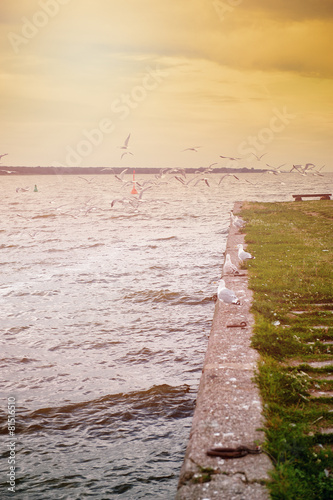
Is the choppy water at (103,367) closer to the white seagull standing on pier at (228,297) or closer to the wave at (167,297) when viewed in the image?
the wave at (167,297)

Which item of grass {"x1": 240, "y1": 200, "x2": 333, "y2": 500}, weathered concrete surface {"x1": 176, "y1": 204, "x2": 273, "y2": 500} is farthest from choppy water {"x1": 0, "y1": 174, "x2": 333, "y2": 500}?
grass {"x1": 240, "y1": 200, "x2": 333, "y2": 500}

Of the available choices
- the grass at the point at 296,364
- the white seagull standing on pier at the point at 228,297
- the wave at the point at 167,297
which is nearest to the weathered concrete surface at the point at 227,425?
the grass at the point at 296,364

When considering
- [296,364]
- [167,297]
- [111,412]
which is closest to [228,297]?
[296,364]

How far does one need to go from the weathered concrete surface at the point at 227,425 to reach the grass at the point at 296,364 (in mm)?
127

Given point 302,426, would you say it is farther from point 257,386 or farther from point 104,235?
point 104,235

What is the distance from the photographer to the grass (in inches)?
143

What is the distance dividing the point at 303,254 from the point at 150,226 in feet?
55.9

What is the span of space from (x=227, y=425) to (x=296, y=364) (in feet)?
6.11

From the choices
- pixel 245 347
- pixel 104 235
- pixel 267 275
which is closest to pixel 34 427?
pixel 245 347

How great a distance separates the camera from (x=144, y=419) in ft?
19.7

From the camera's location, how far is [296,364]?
5.74 m

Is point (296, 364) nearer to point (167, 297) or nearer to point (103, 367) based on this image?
point (103, 367)

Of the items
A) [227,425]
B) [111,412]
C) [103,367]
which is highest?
[227,425]

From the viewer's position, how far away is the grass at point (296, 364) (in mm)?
3641
